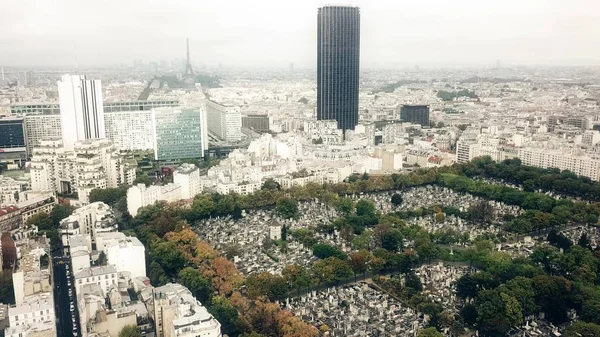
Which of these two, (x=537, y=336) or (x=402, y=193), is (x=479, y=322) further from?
(x=402, y=193)

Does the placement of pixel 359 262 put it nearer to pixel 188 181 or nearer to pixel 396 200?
pixel 396 200

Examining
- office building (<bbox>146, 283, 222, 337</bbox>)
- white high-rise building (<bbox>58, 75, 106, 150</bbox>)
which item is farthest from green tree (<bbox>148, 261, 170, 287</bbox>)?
white high-rise building (<bbox>58, 75, 106, 150</bbox>)

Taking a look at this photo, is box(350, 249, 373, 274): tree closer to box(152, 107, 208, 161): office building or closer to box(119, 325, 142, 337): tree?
box(119, 325, 142, 337): tree

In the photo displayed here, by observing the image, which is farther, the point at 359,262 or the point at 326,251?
the point at 326,251

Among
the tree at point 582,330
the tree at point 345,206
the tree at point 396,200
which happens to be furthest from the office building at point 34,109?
the tree at point 582,330

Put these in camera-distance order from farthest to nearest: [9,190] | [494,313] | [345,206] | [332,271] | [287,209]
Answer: [345,206], [9,190], [287,209], [332,271], [494,313]

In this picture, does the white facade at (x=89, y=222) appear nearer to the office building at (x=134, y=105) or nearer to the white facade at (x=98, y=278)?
the white facade at (x=98, y=278)

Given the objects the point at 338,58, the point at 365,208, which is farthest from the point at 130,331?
the point at 338,58
